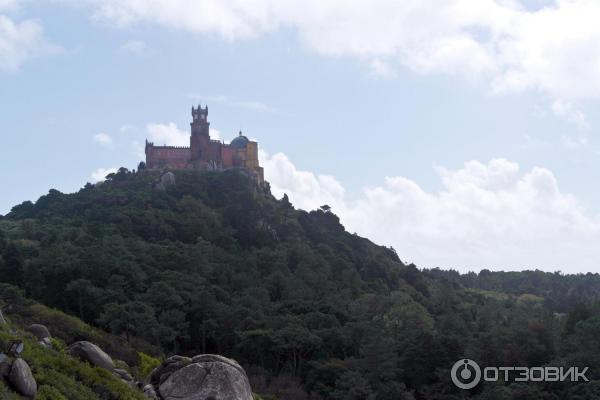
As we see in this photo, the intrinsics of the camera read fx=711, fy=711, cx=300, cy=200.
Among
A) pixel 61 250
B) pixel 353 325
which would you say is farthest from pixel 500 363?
pixel 61 250

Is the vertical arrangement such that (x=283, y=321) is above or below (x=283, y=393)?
above

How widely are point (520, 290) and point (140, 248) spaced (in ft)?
221

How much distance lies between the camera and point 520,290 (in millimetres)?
103625

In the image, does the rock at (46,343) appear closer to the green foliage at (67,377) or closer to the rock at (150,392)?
the green foliage at (67,377)

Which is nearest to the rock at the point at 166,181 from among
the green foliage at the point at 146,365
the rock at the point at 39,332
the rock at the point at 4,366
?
the green foliage at the point at 146,365

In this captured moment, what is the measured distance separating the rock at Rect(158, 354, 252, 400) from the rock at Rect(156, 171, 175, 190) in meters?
60.8

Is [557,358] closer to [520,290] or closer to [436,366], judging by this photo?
[436,366]

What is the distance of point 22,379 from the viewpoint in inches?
548

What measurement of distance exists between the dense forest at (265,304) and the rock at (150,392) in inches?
621

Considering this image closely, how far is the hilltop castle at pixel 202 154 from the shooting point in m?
85.4

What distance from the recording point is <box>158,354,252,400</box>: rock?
57.4ft

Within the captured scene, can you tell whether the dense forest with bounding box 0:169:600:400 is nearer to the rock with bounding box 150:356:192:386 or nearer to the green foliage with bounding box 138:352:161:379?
the green foliage with bounding box 138:352:161:379

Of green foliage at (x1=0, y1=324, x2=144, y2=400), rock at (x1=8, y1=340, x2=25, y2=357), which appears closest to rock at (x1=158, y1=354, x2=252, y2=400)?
green foliage at (x1=0, y1=324, x2=144, y2=400)
